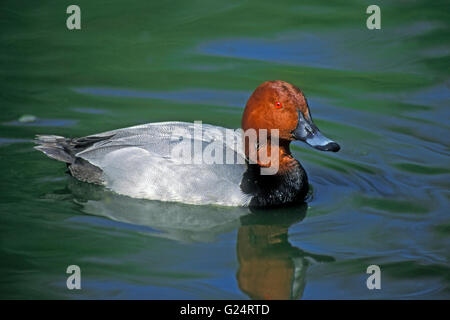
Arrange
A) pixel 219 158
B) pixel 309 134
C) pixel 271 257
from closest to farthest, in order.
→ pixel 271 257 → pixel 219 158 → pixel 309 134

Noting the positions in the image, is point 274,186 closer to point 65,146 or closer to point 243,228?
point 243,228

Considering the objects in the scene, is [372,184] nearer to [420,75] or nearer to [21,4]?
[420,75]

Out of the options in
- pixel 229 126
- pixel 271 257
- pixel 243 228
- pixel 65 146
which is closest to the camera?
pixel 271 257

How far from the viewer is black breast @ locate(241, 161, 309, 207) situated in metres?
6.62

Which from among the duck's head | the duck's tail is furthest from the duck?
the duck's tail

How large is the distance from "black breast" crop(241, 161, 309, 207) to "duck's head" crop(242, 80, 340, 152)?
35 centimetres

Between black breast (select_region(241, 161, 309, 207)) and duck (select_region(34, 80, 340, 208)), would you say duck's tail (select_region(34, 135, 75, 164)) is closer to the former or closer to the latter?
duck (select_region(34, 80, 340, 208))

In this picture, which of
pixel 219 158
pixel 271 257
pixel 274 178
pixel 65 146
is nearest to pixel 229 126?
pixel 274 178

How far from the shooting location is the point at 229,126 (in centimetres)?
845

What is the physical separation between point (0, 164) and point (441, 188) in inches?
169

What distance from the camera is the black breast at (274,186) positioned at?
21.7 ft

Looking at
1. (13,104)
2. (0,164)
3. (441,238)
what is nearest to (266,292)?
(441,238)

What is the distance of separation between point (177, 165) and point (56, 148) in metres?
1.30

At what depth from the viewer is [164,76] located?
9.73 metres
